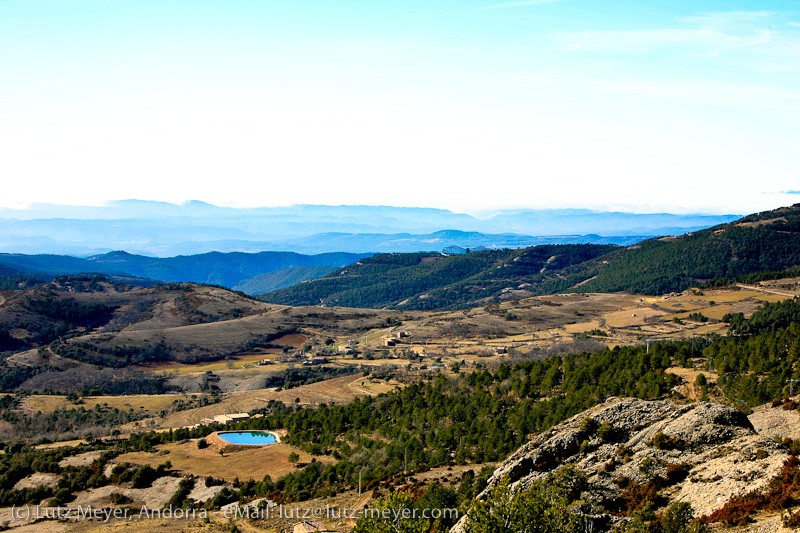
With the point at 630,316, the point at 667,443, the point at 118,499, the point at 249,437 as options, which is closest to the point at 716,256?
the point at 630,316

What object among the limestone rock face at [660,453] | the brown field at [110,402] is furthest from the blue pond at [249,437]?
the limestone rock face at [660,453]

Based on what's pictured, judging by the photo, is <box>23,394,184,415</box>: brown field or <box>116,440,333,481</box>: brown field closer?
<box>116,440,333,481</box>: brown field

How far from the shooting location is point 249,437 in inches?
2422

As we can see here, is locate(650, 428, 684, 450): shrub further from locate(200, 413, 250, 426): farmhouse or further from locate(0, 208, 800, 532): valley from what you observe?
locate(200, 413, 250, 426): farmhouse

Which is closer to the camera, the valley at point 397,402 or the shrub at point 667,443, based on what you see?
the shrub at point 667,443

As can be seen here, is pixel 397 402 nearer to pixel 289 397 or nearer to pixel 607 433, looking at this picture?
pixel 289 397

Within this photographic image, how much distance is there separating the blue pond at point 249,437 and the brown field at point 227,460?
9.11ft

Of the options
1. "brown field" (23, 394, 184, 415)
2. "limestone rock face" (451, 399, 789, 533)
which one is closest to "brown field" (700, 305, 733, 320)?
"limestone rock face" (451, 399, 789, 533)

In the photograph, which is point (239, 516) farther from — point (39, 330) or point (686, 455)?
point (39, 330)

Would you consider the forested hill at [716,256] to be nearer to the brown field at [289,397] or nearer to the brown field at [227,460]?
the brown field at [289,397]

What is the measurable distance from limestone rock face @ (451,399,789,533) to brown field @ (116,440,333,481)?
1085 inches

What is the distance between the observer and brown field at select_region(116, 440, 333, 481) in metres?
49.3

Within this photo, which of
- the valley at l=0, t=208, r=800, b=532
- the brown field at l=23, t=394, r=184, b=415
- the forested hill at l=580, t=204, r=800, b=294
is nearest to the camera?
the valley at l=0, t=208, r=800, b=532

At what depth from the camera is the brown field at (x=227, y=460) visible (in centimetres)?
4931
